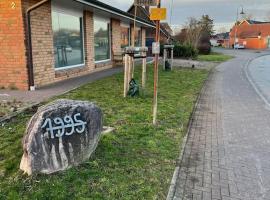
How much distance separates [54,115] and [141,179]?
1.37 m

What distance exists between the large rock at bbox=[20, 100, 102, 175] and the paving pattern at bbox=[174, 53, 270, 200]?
4.47 feet

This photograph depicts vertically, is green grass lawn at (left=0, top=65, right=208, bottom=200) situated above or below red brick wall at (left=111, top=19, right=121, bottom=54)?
below

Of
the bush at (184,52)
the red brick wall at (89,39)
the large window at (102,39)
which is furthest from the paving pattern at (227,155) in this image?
the bush at (184,52)

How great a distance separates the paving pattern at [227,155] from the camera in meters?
3.58

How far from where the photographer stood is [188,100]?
8594mm

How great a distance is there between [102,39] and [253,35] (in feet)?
220

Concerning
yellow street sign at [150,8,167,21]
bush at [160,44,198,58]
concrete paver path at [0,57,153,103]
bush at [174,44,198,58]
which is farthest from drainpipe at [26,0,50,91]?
bush at [174,44,198,58]

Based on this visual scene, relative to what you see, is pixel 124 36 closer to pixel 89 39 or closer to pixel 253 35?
pixel 89 39

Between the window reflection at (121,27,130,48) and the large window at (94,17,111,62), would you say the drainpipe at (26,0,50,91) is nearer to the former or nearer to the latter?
the large window at (94,17,111,62)

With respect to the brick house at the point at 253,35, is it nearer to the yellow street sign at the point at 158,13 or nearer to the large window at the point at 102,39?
the large window at the point at 102,39

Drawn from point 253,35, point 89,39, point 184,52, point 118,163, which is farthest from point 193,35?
point 253,35

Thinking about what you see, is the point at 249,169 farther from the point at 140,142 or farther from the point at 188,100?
the point at 188,100

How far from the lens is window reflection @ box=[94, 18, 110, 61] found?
1477 centimetres

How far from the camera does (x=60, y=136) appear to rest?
359 centimetres
